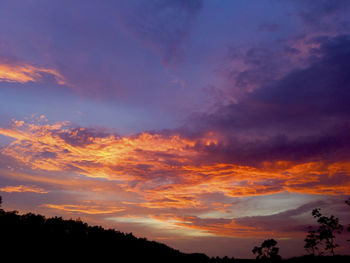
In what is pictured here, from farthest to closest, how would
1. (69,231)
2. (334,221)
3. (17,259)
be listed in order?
(334,221) < (69,231) < (17,259)

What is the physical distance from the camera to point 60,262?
109 ft

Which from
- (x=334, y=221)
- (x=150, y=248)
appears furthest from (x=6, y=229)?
(x=334, y=221)

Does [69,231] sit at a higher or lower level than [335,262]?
higher

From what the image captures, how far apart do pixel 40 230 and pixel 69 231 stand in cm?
480

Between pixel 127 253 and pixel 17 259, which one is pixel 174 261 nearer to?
pixel 127 253

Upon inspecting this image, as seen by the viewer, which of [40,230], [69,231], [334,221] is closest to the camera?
[40,230]

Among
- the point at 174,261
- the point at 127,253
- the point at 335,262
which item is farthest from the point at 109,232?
the point at 335,262

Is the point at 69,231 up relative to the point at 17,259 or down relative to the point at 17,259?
up

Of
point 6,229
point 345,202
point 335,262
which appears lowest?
point 335,262

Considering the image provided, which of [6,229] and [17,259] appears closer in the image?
[17,259]

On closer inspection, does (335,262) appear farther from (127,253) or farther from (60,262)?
(60,262)

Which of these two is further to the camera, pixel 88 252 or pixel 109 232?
pixel 109 232

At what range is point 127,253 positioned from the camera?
43438 mm

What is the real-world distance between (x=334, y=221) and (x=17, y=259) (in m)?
109
